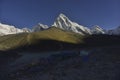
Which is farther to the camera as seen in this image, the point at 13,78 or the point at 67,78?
the point at 13,78

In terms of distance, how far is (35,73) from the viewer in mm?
75062

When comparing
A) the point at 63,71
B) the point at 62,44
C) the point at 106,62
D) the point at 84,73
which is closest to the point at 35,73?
the point at 63,71

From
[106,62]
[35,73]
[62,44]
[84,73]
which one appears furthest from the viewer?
[62,44]

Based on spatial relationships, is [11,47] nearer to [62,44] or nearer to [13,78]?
[62,44]

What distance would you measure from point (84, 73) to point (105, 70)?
460 centimetres

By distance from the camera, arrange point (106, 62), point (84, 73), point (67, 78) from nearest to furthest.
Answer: point (67, 78) < point (84, 73) < point (106, 62)

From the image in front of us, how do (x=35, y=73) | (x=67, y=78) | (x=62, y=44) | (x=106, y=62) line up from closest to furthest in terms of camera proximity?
(x=67, y=78) < (x=35, y=73) < (x=106, y=62) < (x=62, y=44)

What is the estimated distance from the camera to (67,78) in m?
64.8

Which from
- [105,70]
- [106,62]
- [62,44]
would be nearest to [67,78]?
[105,70]

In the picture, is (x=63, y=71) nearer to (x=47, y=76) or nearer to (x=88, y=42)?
(x=47, y=76)

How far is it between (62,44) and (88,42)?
48.0 feet

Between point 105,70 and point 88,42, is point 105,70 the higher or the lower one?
the lower one

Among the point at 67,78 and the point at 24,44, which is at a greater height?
the point at 24,44

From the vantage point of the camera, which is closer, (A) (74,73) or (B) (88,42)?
(A) (74,73)
